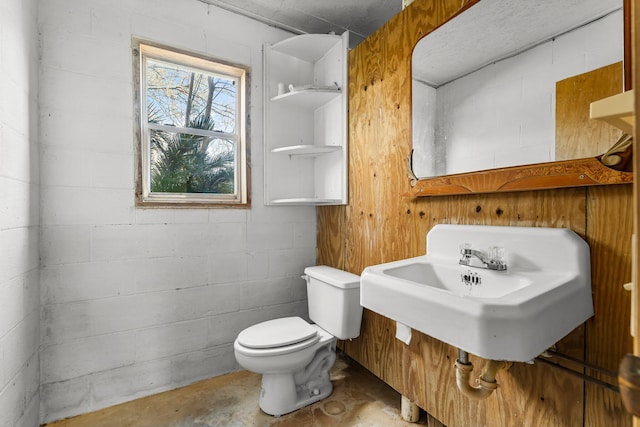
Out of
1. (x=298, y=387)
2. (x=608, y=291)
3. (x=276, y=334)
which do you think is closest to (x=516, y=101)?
(x=608, y=291)

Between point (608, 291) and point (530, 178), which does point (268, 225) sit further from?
point (608, 291)

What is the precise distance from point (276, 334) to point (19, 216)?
123cm

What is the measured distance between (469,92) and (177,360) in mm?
2102

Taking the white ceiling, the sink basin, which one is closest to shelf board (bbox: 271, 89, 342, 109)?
the white ceiling

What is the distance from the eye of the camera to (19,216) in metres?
1.22

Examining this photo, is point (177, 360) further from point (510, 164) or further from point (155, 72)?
point (510, 164)

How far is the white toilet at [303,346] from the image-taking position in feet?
4.81

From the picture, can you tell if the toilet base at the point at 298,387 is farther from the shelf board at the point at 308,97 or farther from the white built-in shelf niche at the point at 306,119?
the shelf board at the point at 308,97

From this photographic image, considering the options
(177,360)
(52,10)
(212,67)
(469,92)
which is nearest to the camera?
(469,92)

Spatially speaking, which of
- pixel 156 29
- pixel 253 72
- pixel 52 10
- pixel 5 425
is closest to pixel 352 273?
pixel 253 72

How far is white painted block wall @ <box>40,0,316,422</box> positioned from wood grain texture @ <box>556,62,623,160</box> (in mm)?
1602

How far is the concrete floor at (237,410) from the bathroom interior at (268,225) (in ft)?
0.11

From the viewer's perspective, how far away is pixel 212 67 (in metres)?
1.89

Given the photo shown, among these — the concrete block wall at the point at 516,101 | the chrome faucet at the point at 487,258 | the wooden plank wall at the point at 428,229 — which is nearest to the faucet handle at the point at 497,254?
the chrome faucet at the point at 487,258
